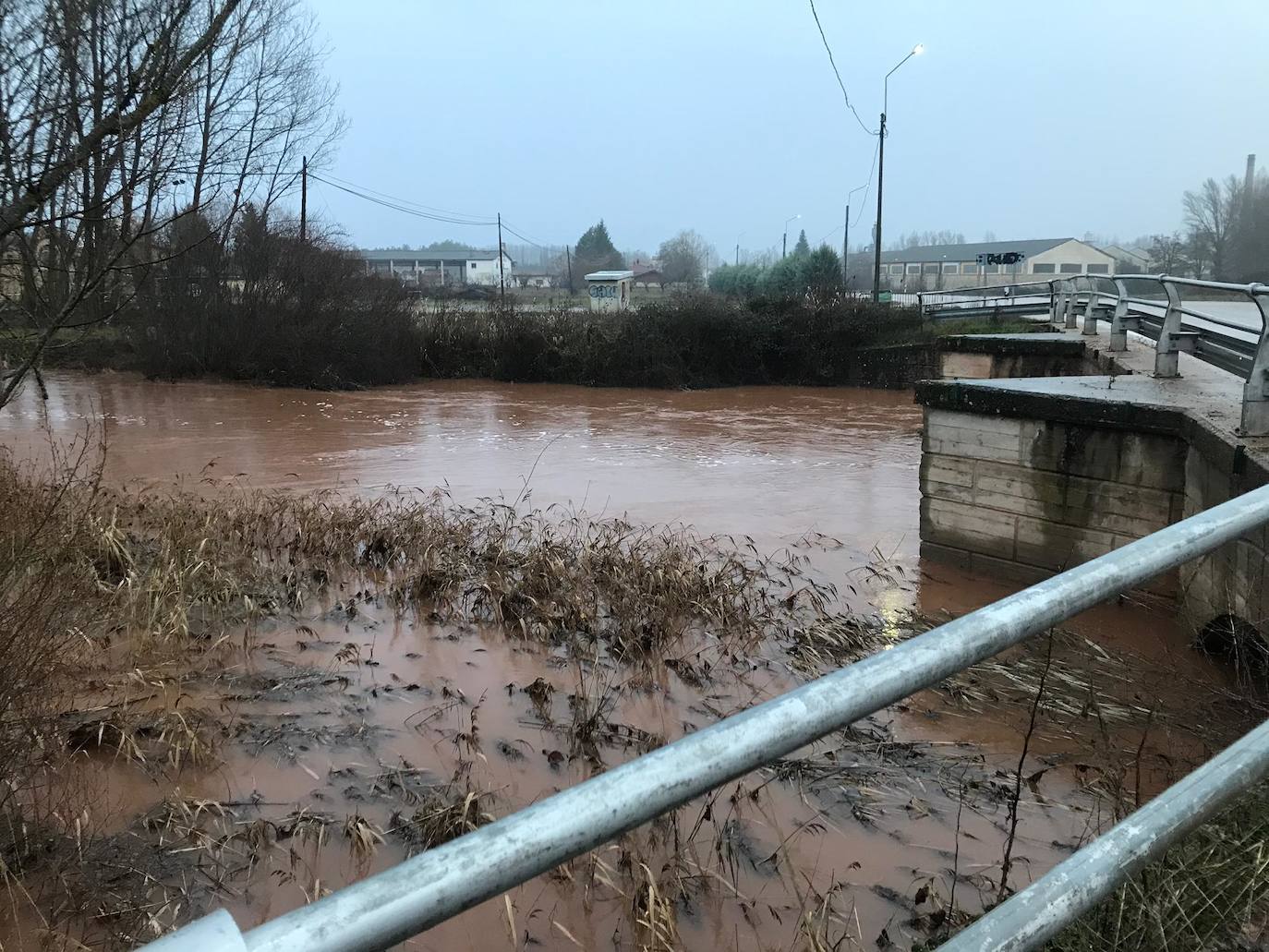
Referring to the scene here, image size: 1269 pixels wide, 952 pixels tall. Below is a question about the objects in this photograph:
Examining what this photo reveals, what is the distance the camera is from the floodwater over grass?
12.1ft

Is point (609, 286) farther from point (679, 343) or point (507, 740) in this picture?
point (507, 740)

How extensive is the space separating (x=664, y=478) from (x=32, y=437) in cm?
1100

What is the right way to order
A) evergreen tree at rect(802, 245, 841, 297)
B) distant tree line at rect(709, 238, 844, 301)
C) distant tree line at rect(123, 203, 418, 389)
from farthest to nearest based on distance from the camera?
1. evergreen tree at rect(802, 245, 841, 297)
2. distant tree line at rect(709, 238, 844, 301)
3. distant tree line at rect(123, 203, 418, 389)

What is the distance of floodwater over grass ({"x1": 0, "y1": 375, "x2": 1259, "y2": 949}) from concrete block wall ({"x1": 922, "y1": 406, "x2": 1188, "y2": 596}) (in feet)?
1.27

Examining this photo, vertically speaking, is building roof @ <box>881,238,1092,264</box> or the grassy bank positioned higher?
building roof @ <box>881,238,1092,264</box>

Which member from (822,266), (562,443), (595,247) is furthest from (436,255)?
(562,443)

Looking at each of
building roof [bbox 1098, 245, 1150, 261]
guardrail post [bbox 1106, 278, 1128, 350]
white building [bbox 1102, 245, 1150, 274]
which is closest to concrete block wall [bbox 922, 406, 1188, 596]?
guardrail post [bbox 1106, 278, 1128, 350]

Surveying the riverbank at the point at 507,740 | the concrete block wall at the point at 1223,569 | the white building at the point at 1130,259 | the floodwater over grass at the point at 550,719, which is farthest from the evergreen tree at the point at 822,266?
the white building at the point at 1130,259

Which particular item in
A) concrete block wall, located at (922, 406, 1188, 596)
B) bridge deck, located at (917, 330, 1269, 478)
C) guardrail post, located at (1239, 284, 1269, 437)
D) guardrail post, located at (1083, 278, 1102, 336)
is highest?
guardrail post, located at (1083, 278, 1102, 336)

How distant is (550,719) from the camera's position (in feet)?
17.8

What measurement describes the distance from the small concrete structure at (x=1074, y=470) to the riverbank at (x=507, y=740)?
1301 mm

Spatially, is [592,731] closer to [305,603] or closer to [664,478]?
[305,603]

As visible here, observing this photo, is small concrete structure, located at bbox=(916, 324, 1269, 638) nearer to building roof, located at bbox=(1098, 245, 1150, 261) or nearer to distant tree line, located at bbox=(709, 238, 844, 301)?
distant tree line, located at bbox=(709, 238, 844, 301)

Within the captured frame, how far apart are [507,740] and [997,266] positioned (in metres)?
86.4
